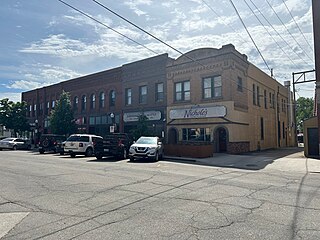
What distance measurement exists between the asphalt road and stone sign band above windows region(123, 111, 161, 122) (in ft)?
61.4

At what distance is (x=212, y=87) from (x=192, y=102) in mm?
2299

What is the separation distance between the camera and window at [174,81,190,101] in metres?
26.9

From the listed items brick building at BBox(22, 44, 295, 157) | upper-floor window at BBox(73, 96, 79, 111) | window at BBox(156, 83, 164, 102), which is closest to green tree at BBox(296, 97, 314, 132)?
brick building at BBox(22, 44, 295, 157)

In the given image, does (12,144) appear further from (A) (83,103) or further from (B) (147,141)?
(B) (147,141)

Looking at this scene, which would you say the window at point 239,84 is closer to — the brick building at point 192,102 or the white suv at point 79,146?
the brick building at point 192,102

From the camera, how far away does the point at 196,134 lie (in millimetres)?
25766

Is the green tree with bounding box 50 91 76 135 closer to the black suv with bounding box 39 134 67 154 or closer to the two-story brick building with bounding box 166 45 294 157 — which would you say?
the black suv with bounding box 39 134 67 154

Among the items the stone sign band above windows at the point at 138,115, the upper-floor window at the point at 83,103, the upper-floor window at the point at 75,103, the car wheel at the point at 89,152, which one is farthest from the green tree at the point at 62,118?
the car wheel at the point at 89,152

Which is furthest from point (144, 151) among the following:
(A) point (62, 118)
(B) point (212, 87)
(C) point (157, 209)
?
(A) point (62, 118)

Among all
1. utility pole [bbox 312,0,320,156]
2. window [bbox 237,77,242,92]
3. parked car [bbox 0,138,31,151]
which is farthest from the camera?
parked car [bbox 0,138,31,151]

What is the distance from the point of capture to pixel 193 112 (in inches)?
1016

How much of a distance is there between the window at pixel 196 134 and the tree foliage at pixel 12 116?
2818cm

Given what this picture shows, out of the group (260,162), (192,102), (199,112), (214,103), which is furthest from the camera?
(192,102)

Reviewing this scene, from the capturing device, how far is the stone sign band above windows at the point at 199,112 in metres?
24.1
